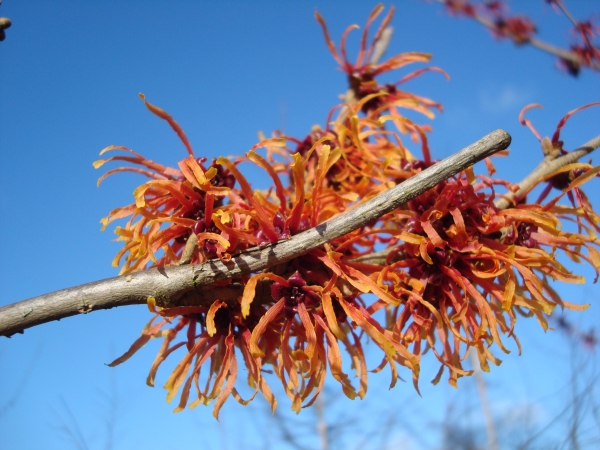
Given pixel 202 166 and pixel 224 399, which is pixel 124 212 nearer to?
pixel 202 166

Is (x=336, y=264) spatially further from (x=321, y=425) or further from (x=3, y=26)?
(x=321, y=425)

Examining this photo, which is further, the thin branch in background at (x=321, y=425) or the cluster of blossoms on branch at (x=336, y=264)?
the thin branch in background at (x=321, y=425)

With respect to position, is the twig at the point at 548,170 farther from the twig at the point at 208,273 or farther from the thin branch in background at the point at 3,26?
the thin branch in background at the point at 3,26

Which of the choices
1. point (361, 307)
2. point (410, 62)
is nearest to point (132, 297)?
point (361, 307)

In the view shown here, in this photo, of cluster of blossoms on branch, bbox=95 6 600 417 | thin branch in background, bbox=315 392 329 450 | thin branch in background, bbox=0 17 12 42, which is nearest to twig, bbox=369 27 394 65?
cluster of blossoms on branch, bbox=95 6 600 417

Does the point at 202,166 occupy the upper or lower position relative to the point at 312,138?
lower

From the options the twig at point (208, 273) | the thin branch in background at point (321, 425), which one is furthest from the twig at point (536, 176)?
the thin branch in background at point (321, 425)

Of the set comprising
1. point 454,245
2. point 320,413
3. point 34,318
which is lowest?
point 320,413
